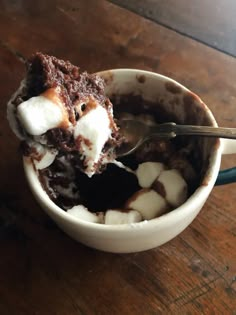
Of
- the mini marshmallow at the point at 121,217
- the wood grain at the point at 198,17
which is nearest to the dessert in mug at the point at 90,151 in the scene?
the mini marshmallow at the point at 121,217

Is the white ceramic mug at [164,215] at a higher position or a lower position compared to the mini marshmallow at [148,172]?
higher

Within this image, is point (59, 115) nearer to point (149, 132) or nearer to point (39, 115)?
point (39, 115)

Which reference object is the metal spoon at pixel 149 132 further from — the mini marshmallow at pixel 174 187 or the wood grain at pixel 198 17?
the wood grain at pixel 198 17

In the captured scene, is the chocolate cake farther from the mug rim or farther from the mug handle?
the mug handle

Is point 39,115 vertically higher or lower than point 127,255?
higher

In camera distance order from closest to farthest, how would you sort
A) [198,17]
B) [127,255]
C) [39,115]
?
1. [39,115]
2. [127,255]
3. [198,17]

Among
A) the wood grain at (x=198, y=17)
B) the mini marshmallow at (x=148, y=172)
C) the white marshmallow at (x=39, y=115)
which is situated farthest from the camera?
the wood grain at (x=198, y=17)

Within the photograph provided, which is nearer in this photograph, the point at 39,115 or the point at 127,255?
the point at 39,115

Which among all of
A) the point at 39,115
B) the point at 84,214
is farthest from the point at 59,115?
the point at 84,214
